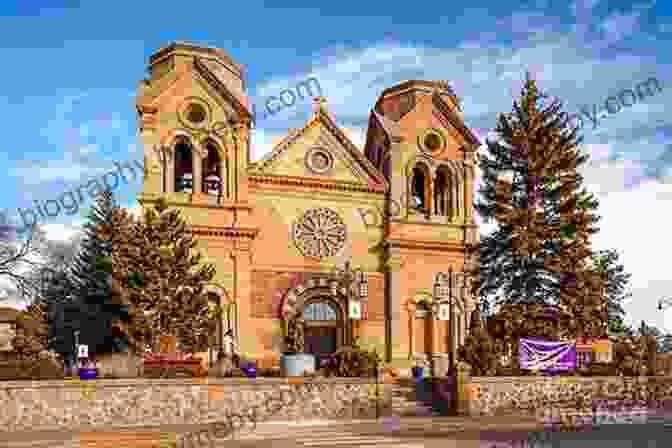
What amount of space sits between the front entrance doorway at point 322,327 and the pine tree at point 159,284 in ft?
24.6

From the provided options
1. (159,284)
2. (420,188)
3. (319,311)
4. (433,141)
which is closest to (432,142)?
(433,141)

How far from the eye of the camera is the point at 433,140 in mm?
42844

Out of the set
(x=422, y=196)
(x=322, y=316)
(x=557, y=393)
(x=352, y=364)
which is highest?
(x=422, y=196)

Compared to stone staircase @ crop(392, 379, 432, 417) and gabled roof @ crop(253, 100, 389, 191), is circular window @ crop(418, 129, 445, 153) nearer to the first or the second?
gabled roof @ crop(253, 100, 389, 191)

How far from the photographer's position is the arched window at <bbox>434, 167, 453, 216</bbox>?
4275 cm

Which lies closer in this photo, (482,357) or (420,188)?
(482,357)

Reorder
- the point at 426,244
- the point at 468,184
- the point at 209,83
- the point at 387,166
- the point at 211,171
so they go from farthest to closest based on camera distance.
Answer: the point at 468,184 → the point at 387,166 → the point at 211,171 → the point at 426,244 → the point at 209,83

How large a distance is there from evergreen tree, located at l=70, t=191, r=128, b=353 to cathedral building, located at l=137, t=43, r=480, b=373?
4021 millimetres

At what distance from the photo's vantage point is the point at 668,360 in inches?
1353

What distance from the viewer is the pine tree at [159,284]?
30.3m

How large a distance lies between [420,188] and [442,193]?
1.31 meters

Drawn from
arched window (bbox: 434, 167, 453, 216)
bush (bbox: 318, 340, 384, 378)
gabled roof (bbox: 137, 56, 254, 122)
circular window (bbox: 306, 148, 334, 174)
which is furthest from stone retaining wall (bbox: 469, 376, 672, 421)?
gabled roof (bbox: 137, 56, 254, 122)

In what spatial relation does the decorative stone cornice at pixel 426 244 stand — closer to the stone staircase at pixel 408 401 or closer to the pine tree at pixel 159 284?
the stone staircase at pixel 408 401

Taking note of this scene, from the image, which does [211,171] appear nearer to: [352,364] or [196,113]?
[196,113]
